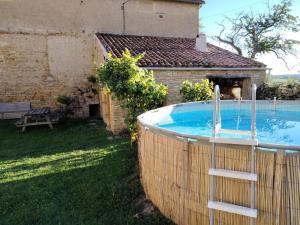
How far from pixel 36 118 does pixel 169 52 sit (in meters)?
7.88

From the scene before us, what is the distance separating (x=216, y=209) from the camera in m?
4.51

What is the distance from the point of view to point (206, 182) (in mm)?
4660

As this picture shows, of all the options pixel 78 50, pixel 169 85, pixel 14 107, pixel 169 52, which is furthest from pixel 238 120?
pixel 14 107

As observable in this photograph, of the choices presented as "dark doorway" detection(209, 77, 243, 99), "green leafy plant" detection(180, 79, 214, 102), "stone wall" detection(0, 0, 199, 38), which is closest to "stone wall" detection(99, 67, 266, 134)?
"dark doorway" detection(209, 77, 243, 99)

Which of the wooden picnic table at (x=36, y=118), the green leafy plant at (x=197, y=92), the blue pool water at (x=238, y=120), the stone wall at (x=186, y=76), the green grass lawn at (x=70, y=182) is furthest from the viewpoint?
the wooden picnic table at (x=36, y=118)

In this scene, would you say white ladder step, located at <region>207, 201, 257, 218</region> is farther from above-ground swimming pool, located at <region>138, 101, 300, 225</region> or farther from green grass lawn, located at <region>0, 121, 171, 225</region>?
green grass lawn, located at <region>0, 121, 171, 225</region>

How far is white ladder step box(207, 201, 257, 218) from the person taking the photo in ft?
13.7

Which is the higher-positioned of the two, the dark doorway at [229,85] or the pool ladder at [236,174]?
the dark doorway at [229,85]

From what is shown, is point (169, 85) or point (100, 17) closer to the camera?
point (169, 85)

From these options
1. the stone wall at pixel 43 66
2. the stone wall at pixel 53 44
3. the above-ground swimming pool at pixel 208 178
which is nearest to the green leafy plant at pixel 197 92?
the stone wall at pixel 53 44

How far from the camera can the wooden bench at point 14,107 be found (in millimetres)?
16212

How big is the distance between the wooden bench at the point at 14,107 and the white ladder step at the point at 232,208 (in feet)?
47.7

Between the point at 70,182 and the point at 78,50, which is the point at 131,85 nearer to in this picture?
the point at 70,182

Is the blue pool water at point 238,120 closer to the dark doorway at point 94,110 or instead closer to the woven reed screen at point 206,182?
the woven reed screen at point 206,182
